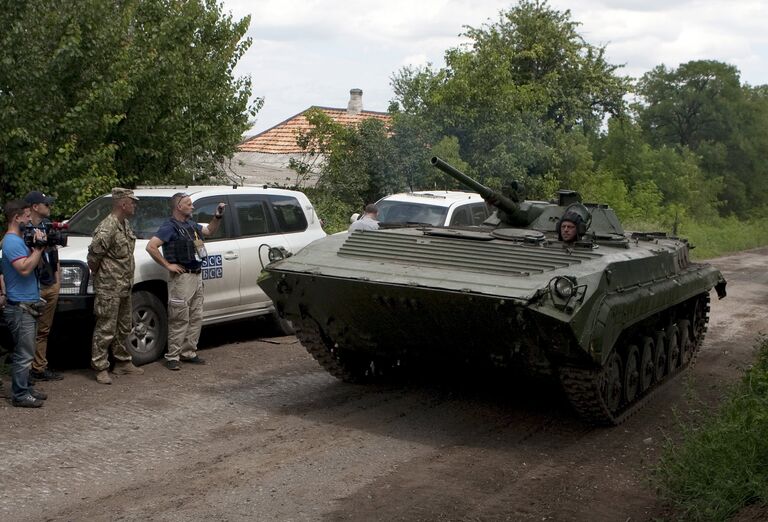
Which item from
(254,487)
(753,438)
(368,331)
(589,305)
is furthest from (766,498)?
(368,331)

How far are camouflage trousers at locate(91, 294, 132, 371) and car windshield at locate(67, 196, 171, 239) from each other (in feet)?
3.64

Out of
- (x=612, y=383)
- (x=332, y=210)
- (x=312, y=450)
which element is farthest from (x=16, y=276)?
(x=332, y=210)

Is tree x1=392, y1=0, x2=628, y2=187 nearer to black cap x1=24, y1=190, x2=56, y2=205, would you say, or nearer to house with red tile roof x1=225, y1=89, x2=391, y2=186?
house with red tile roof x1=225, y1=89, x2=391, y2=186

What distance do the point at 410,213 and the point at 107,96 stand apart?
4101 mm

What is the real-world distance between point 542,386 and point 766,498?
156 inches

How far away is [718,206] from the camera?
1592 inches

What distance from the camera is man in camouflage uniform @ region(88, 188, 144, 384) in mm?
8797

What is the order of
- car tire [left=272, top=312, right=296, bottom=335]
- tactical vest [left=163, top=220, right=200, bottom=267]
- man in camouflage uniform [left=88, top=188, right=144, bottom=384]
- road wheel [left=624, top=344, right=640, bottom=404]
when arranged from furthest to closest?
car tire [left=272, top=312, right=296, bottom=335], tactical vest [left=163, top=220, right=200, bottom=267], man in camouflage uniform [left=88, top=188, right=144, bottom=384], road wheel [left=624, top=344, right=640, bottom=404]

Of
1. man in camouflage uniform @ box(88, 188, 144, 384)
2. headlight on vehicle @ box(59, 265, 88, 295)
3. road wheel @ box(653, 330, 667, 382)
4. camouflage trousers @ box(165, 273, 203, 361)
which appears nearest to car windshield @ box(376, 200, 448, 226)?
road wheel @ box(653, 330, 667, 382)

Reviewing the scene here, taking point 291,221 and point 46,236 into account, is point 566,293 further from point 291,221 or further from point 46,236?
point 291,221

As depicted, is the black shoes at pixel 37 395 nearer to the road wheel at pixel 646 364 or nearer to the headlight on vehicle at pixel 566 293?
the headlight on vehicle at pixel 566 293

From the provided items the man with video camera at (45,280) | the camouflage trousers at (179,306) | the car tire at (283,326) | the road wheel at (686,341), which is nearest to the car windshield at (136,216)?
the camouflage trousers at (179,306)

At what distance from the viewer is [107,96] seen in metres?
11.0

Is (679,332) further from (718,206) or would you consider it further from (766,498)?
(718,206)
